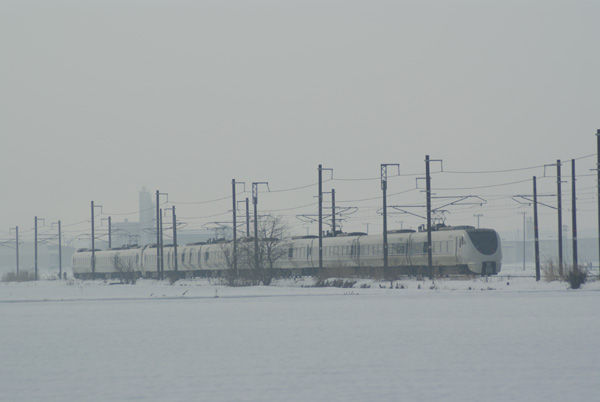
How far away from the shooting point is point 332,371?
1361 cm

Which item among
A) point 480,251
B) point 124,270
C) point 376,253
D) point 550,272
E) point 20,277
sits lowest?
point 20,277

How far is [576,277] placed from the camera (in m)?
41.0

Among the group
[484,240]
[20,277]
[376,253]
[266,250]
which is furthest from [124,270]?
[484,240]

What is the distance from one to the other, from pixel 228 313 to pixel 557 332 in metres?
12.0

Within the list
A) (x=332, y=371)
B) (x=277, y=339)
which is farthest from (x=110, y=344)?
(x=332, y=371)

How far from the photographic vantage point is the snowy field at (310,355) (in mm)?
11797

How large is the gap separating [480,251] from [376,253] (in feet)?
25.9

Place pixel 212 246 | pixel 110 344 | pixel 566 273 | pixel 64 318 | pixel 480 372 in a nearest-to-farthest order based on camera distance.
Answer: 1. pixel 480 372
2. pixel 110 344
3. pixel 64 318
4. pixel 566 273
5. pixel 212 246

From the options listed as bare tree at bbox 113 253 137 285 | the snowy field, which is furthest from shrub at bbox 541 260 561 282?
bare tree at bbox 113 253 137 285

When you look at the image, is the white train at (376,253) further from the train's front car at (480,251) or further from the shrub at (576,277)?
the shrub at (576,277)

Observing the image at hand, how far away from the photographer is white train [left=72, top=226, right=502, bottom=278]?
56.2m

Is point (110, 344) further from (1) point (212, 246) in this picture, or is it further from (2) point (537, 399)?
(1) point (212, 246)

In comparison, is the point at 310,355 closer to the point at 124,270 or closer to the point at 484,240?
the point at 484,240

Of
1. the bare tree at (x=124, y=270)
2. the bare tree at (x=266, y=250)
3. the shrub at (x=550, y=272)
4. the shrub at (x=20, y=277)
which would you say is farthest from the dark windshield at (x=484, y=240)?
the shrub at (x=20, y=277)
